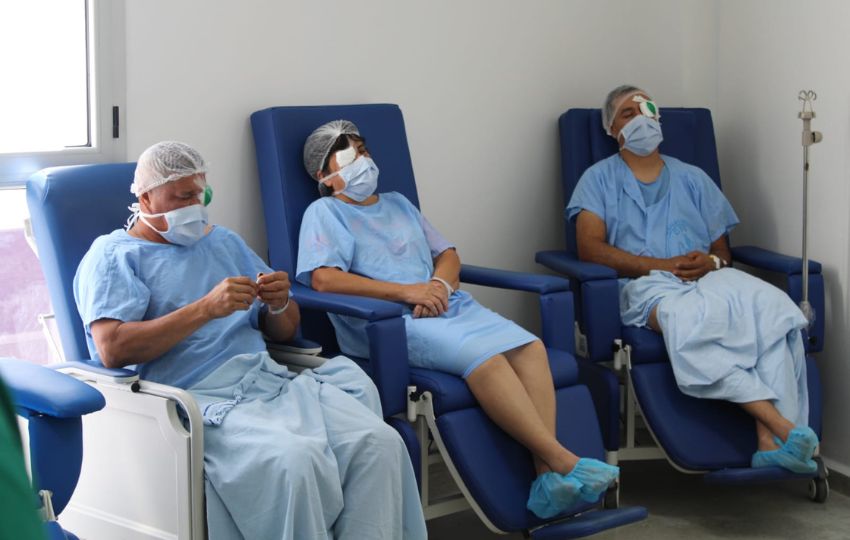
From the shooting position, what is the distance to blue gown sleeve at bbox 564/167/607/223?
346 cm

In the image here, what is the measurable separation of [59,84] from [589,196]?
163 cm

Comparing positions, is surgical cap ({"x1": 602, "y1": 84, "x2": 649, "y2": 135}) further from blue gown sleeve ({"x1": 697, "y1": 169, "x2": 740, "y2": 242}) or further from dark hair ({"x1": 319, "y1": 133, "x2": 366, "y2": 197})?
dark hair ({"x1": 319, "y1": 133, "x2": 366, "y2": 197})

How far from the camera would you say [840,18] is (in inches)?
131

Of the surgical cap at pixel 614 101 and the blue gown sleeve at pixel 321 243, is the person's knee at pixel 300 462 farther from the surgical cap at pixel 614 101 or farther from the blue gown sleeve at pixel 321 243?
the surgical cap at pixel 614 101

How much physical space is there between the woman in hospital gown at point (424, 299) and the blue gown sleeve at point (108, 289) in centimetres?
61

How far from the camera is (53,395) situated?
1.91m

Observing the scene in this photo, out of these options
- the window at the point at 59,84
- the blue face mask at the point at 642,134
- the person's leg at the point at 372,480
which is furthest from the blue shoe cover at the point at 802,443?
the window at the point at 59,84

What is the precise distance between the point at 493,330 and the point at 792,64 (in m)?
1.51

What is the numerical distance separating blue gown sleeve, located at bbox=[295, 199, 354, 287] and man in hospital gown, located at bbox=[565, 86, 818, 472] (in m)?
0.89

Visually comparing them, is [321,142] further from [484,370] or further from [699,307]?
[699,307]

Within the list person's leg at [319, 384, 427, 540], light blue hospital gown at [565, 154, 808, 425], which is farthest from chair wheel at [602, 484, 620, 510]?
person's leg at [319, 384, 427, 540]

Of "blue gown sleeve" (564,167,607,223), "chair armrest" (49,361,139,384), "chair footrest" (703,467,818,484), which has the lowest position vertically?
"chair footrest" (703,467,818,484)

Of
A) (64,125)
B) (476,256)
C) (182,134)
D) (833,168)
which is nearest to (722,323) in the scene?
(833,168)

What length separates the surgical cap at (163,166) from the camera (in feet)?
7.95
